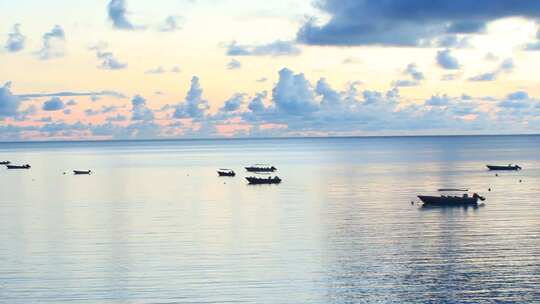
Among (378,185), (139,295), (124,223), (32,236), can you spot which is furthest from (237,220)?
(378,185)

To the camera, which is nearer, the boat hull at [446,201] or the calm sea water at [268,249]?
the calm sea water at [268,249]

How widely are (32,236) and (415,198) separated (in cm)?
6610

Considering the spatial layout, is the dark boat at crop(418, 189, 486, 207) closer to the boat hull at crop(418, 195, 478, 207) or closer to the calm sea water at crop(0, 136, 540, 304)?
the boat hull at crop(418, 195, 478, 207)

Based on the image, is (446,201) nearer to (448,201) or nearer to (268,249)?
(448,201)

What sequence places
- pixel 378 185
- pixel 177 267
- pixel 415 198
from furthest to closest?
pixel 378 185, pixel 415 198, pixel 177 267

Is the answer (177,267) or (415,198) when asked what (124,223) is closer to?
(177,267)

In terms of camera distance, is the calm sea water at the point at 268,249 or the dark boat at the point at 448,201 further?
the dark boat at the point at 448,201

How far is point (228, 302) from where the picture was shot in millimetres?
58625

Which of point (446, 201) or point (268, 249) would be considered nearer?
point (268, 249)

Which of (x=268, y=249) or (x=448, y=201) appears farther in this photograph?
(x=448, y=201)

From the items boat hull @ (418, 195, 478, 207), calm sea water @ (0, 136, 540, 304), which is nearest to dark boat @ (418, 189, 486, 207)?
boat hull @ (418, 195, 478, 207)

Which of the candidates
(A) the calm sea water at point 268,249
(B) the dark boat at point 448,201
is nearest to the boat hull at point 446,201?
(B) the dark boat at point 448,201

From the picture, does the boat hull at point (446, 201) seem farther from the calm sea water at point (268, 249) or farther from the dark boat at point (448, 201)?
the calm sea water at point (268, 249)

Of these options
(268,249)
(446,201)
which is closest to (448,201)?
(446,201)
